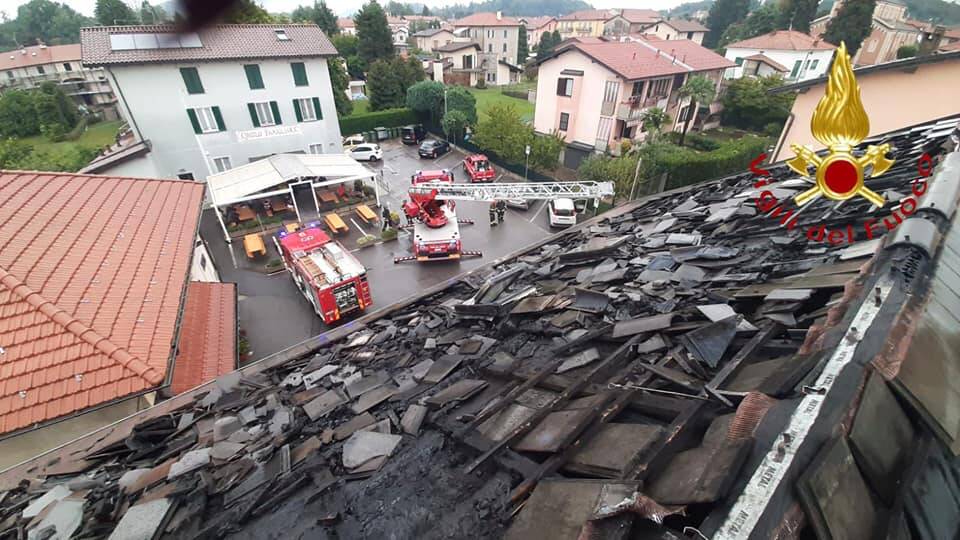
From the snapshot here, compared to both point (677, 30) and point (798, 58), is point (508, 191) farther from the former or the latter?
point (677, 30)

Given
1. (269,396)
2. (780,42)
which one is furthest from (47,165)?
(780,42)

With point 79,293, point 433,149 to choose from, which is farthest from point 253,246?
point 433,149

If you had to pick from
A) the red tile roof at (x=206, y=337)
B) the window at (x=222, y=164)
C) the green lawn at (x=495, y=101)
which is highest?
the red tile roof at (x=206, y=337)

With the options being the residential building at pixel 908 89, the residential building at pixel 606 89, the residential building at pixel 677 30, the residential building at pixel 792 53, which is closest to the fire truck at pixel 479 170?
the residential building at pixel 606 89

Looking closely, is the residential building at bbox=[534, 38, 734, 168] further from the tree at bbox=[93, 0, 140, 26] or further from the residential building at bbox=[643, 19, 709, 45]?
the residential building at bbox=[643, 19, 709, 45]

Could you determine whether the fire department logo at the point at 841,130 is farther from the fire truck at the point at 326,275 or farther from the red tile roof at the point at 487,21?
the red tile roof at the point at 487,21
